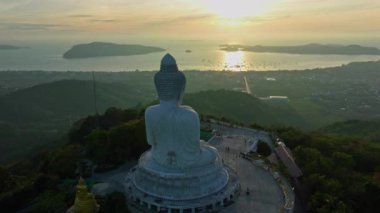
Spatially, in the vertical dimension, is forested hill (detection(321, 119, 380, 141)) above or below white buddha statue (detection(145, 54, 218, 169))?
below

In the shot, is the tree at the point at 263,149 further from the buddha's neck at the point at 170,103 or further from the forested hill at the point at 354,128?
the forested hill at the point at 354,128

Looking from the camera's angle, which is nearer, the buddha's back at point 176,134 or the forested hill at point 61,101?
the buddha's back at point 176,134

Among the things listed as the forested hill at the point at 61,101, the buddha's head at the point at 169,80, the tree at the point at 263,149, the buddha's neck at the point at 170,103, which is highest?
the buddha's head at the point at 169,80

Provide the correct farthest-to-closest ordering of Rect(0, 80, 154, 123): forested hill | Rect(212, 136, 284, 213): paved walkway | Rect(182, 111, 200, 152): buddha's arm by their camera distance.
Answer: Rect(0, 80, 154, 123): forested hill
Rect(182, 111, 200, 152): buddha's arm
Rect(212, 136, 284, 213): paved walkway

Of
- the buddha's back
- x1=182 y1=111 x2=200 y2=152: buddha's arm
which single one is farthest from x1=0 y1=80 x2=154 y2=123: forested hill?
x1=182 y1=111 x2=200 y2=152: buddha's arm

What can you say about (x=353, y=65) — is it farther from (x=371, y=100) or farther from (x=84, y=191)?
(x=84, y=191)

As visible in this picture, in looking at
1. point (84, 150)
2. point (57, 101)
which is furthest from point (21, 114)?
point (84, 150)

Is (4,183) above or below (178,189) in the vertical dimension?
below

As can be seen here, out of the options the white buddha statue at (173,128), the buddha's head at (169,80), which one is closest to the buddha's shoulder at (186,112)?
the white buddha statue at (173,128)

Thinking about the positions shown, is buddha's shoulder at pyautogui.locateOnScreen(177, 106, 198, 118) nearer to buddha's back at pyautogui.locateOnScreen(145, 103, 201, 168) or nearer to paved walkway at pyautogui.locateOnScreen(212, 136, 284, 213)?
buddha's back at pyautogui.locateOnScreen(145, 103, 201, 168)
